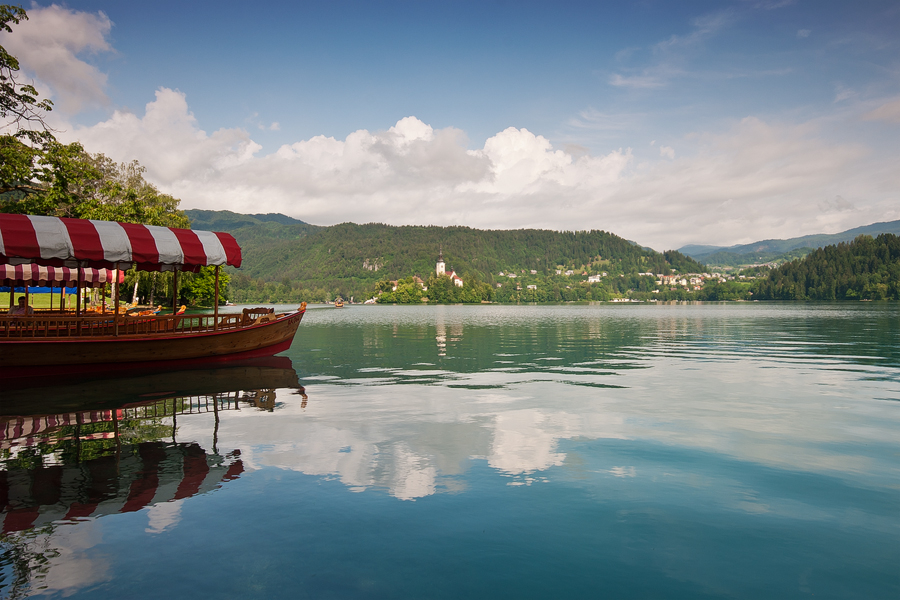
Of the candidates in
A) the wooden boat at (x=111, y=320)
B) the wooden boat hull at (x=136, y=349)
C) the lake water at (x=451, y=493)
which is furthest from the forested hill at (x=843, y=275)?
the wooden boat at (x=111, y=320)

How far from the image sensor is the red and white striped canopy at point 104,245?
1680 centimetres

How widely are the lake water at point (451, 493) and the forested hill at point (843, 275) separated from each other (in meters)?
178

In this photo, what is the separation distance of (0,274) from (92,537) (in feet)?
96.3

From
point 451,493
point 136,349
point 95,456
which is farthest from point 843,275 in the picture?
point 95,456

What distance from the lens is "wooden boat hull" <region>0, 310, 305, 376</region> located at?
684 inches

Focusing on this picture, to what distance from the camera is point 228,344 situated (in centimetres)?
2159

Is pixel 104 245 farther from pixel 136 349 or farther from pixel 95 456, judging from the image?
pixel 95 456

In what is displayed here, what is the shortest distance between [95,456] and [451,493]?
6034mm

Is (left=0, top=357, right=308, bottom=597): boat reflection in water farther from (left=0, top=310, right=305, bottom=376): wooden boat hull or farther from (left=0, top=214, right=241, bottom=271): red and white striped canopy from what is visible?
(left=0, top=214, right=241, bottom=271): red and white striped canopy

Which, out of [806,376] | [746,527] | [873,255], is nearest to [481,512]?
[746,527]

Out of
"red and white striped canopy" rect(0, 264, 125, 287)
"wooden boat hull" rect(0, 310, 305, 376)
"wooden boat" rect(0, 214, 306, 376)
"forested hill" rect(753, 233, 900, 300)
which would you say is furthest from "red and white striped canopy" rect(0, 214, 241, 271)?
"forested hill" rect(753, 233, 900, 300)

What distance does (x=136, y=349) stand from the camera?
19.1 m

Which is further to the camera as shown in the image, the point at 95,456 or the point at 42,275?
the point at 42,275

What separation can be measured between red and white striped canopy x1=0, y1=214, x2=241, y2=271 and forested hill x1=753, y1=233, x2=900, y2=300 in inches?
7197
